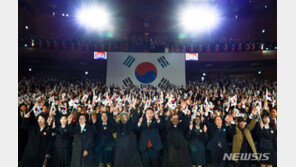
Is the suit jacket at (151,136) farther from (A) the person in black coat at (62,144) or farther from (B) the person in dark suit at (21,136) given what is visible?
(B) the person in dark suit at (21,136)

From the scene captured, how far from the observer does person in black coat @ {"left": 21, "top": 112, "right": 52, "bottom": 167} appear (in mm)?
4410

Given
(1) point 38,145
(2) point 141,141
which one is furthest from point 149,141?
(1) point 38,145

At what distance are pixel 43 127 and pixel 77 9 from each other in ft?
63.1

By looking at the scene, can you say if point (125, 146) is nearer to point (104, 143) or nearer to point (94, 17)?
point (104, 143)

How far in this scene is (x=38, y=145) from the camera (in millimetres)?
4504

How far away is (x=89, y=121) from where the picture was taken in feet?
17.1

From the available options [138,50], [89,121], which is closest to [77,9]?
[138,50]

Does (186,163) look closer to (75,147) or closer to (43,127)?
(75,147)

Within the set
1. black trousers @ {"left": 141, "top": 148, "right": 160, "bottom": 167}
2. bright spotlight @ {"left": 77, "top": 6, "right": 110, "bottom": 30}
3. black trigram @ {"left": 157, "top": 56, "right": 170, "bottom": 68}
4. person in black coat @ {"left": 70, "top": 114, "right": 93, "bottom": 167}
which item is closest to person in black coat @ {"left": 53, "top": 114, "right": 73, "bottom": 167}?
person in black coat @ {"left": 70, "top": 114, "right": 93, "bottom": 167}

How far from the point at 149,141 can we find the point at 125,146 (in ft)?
2.00

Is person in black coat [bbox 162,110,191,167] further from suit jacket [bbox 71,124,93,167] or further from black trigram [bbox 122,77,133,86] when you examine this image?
black trigram [bbox 122,77,133,86]

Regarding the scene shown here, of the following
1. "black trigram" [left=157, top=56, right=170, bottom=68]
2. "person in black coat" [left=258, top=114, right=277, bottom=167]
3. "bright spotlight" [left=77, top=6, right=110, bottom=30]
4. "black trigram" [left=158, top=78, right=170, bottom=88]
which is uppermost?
"bright spotlight" [left=77, top=6, right=110, bottom=30]

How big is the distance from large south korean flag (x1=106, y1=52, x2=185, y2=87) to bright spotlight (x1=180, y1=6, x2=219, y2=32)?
6920 mm

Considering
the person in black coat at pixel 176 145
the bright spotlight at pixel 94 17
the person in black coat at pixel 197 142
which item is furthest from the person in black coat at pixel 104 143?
the bright spotlight at pixel 94 17
